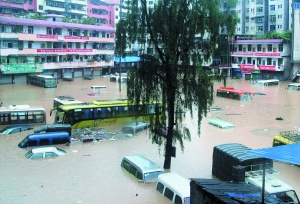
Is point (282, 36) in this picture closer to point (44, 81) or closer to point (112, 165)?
point (44, 81)

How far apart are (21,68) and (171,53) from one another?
39012mm

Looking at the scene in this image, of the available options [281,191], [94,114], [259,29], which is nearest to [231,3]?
[259,29]

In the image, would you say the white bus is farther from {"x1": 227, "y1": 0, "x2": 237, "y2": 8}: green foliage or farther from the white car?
the white car

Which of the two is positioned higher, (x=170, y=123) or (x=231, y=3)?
(x=231, y=3)

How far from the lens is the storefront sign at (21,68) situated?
47156mm

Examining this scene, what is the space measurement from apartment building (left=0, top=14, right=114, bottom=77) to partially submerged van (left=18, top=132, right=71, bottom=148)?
1189 inches

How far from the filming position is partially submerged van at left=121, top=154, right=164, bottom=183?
14234mm

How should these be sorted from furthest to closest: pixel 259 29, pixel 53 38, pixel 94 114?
1. pixel 259 29
2. pixel 53 38
3. pixel 94 114

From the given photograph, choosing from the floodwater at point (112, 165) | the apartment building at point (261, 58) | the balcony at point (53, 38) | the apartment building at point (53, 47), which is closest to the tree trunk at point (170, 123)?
the floodwater at point (112, 165)

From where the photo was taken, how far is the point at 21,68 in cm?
4906

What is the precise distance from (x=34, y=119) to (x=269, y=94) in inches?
1041

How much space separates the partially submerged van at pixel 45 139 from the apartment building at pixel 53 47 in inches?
1189

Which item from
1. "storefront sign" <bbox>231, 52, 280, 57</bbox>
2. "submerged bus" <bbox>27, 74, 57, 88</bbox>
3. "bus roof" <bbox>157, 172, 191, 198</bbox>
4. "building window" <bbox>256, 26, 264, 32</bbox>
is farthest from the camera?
"building window" <bbox>256, 26, 264, 32</bbox>

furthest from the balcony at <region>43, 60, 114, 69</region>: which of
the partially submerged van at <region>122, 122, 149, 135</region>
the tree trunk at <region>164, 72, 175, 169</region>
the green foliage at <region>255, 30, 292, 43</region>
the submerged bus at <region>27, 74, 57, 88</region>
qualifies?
the tree trunk at <region>164, 72, 175, 169</region>
